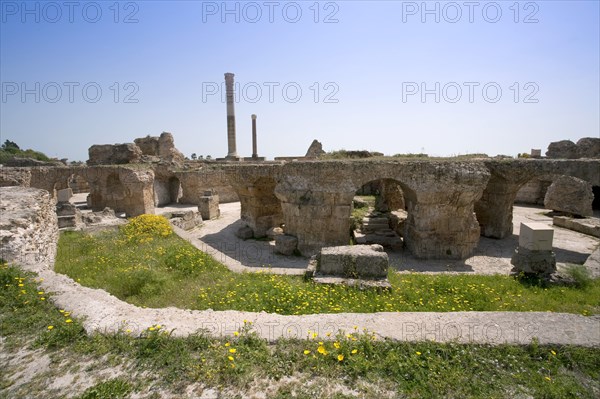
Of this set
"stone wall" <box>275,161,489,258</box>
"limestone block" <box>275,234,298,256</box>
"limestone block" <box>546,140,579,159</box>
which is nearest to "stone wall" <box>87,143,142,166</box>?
"stone wall" <box>275,161,489,258</box>

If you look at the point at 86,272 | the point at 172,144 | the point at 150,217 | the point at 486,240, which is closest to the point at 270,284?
the point at 86,272

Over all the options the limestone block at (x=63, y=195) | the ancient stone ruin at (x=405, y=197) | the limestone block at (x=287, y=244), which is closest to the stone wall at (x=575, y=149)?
the ancient stone ruin at (x=405, y=197)

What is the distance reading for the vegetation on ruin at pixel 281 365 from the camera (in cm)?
284

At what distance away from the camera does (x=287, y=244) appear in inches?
441

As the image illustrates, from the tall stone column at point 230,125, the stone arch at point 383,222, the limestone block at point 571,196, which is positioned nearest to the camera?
the stone arch at point 383,222

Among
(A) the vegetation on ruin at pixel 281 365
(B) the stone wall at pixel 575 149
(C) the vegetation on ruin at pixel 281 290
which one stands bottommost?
(C) the vegetation on ruin at pixel 281 290

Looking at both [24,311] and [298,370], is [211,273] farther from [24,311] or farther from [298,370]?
[298,370]

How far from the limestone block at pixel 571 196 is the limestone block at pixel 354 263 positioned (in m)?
14.9

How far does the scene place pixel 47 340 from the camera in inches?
130

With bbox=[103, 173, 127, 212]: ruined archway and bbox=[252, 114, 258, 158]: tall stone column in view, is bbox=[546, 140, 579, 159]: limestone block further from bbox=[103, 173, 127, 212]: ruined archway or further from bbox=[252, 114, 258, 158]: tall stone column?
bbox=[103, 173, 127, 212]: ruined archway

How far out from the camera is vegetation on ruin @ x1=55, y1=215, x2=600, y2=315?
570cm

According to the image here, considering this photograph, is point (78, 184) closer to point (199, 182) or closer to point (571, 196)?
point (199, 182)

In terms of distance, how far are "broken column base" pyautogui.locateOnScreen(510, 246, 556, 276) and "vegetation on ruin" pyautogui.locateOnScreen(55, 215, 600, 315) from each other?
0.42 meters

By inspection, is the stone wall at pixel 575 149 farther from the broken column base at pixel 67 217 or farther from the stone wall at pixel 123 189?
the broken column base at pixel 67 217
